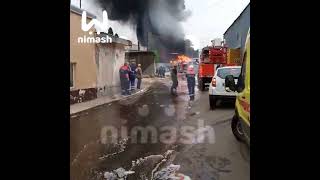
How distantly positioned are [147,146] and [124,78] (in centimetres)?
74

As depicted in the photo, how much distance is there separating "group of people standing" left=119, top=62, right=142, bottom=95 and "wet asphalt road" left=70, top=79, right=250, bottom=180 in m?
0.18

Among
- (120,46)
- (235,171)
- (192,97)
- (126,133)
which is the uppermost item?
(120,46)

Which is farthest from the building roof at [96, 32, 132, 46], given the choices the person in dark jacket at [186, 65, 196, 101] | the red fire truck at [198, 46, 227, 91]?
the red fire truck at [198, 46, 227, 91]

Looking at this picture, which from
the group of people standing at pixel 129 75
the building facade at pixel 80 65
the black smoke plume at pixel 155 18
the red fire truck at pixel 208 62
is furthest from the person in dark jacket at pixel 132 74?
the red fire truck at pixel 208 62

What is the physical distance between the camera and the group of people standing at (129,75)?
14.4ft

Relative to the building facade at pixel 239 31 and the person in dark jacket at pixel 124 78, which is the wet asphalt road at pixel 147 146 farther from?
the building facade at pixel 239 31

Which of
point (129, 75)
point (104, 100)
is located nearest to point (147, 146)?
point (104, 100)

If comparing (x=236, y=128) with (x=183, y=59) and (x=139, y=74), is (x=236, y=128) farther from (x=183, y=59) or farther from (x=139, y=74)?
(x=139, y=74)
